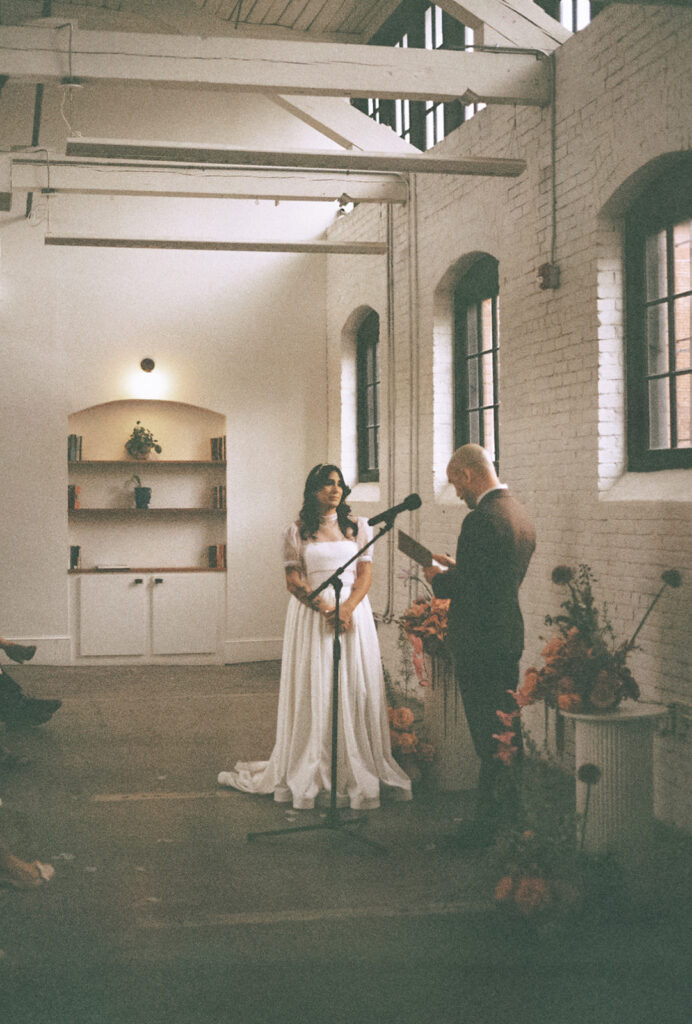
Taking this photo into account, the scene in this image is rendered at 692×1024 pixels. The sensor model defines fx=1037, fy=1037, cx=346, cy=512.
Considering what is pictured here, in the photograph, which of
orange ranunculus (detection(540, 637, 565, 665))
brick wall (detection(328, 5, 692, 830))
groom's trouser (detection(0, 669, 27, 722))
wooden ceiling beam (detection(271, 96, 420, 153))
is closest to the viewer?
orange ranunculus (detection(540, 637, 565, 665))

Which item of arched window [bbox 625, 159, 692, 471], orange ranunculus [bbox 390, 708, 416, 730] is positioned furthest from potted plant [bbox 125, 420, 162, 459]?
arched window [bbox 625, 159, 692, 471]

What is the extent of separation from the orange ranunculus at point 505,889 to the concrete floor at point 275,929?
0.32 feet

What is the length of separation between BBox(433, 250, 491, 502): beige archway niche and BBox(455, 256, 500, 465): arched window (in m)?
0.05

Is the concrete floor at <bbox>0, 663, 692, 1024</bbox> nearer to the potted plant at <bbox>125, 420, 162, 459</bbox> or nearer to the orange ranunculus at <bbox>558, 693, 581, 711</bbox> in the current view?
the orange ranunculus at <bbox>558, 693, 581, 711</bbox>

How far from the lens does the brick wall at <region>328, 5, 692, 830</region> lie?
4.94m

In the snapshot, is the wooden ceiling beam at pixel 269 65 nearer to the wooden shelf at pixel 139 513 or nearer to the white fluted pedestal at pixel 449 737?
the white fluted pedestal at pixel 449 737

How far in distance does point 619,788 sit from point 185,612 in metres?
6.90

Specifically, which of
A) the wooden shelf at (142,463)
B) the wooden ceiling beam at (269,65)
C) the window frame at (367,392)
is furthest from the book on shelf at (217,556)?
the wooden ceiling beam at (269,65)

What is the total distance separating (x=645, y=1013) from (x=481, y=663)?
5.57 ft

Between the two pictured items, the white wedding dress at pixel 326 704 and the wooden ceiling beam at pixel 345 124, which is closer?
the white wedding dress at pixel 326 704

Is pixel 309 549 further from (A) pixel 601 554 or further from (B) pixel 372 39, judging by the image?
(B) pixel 372 39

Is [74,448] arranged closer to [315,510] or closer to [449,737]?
[315,510]

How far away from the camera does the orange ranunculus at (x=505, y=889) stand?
3693mm

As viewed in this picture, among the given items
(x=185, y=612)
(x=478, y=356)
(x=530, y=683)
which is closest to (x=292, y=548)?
(x=530, y=683)
